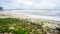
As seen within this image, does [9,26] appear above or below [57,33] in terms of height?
above

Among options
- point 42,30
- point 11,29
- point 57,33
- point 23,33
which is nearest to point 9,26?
point 11,29

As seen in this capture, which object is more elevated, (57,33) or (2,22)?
(2,22)

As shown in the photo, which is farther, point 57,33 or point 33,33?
point 57,33

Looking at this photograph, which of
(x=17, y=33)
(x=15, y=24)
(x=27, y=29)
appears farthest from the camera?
(x=15, y=24)

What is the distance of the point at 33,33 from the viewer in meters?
9.96

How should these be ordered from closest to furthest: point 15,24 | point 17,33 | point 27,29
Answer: point 17,33 → point 27,29 → point 15,24

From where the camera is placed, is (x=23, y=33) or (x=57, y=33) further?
(x=57, y=33)

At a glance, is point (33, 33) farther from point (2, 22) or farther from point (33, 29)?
point (2, 22)

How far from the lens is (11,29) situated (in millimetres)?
9953

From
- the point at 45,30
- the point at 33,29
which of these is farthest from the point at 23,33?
the point at 45,30

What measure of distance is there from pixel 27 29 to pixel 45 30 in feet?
4.01

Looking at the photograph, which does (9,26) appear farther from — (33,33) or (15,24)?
(33,33)

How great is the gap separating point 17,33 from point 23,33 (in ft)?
1.04

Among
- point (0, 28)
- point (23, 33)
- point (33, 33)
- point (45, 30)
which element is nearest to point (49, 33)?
point (45, 30)
